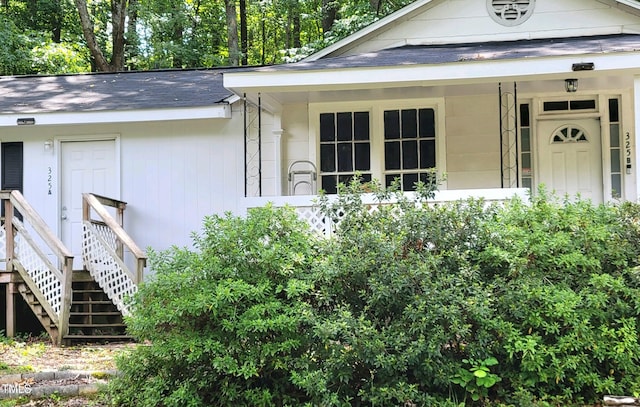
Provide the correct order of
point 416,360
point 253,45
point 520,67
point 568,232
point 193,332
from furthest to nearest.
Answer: point 253,45 → point 520,67 → point 568,232 → point 193,332 → point 416,360

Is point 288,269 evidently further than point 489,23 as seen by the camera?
No

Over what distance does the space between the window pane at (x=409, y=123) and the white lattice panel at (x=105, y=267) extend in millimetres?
4267

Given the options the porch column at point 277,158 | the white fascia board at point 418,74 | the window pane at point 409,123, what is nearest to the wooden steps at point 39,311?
the porch column at point 277,158

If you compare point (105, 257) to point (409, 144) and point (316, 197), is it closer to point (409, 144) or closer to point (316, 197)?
point (316, 197)

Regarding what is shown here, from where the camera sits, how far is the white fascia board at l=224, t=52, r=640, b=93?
7262 millimetres

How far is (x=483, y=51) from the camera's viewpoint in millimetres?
8414

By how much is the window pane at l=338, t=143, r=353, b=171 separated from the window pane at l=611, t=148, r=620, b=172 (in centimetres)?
362

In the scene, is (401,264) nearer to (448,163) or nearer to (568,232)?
(568,232)

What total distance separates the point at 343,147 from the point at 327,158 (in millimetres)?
290

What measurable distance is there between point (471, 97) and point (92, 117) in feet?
17.8

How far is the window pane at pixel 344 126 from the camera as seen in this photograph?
9453 mm

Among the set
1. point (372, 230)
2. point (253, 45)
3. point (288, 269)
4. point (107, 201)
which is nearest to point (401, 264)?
point (372, 230)

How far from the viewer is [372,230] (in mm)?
5402

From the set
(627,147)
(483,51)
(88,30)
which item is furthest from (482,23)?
(88,30)
